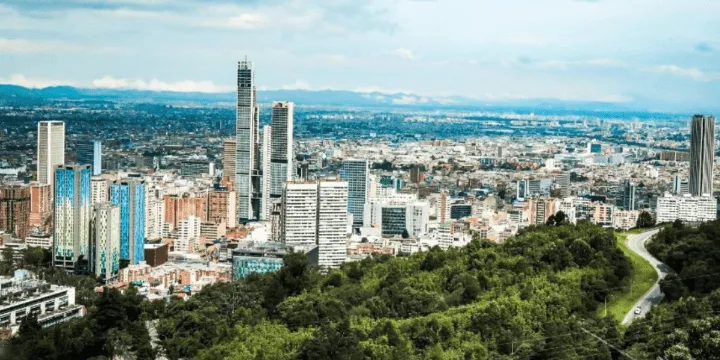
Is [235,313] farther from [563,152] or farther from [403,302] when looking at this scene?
[563,152]

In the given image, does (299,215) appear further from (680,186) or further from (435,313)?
(680,186)

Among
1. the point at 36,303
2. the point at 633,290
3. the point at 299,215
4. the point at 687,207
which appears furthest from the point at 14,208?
the point at 633,290

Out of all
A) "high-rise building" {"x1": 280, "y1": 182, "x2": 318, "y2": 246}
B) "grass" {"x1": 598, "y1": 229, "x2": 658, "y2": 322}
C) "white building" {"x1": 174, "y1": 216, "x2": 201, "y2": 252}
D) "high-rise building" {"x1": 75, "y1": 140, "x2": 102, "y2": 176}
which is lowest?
"white building" {"x1": 174, "y1": 216, "x2": 201, "y2": 252}

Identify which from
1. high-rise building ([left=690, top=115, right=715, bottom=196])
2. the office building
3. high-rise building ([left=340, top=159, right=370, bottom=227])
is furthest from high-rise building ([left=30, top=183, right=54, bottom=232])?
high-rise building ([left=690, top=115, right=715, bottom=196])

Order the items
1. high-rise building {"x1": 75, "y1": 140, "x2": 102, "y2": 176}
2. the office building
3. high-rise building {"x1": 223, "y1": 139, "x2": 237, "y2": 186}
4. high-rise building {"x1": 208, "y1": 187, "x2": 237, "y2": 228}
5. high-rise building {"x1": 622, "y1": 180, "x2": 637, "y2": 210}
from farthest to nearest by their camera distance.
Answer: high-rise building {"x1": 223, "y1": 139, "x2": 237, "y2": 186} < high-rise building {"x1": 622, "y1": 180, "x2": 637, "y2": 210} < high-rise building {"x1": 208, "y1": 187, "x2": 237, "y2": 228} < high-rise building {"x1": 75, "y1": 140, "x2": 102, "y2": 176} < the office building

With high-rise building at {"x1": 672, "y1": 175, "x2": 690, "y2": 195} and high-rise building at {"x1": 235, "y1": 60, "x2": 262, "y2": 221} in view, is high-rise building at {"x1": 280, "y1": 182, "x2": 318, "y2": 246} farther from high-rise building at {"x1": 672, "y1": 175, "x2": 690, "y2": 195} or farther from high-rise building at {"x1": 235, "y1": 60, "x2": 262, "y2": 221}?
high-rise building at {"x1": 672, "y1": 175, "x2": 690, "y2": 195}

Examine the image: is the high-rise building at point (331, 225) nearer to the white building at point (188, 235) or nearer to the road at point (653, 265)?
the white building at point (188, 235)

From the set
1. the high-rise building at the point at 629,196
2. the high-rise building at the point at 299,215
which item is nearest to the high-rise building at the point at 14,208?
the high-rise building at the point at 299,215
